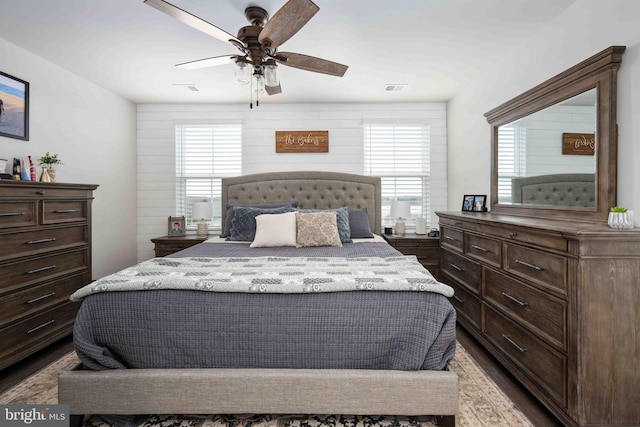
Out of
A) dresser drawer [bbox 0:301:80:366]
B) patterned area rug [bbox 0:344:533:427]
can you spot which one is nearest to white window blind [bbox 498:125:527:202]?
patterned area rug [bbox 0:344:533:427]

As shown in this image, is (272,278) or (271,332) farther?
(272,278)

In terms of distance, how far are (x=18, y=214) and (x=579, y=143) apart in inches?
153

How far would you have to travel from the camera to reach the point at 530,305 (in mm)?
2039

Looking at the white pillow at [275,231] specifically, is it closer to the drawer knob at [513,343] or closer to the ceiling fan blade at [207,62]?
the ceiling fan blade at [207,62]

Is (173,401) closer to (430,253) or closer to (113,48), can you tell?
(113,48)

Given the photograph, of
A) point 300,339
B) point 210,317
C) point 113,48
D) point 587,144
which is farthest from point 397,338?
point 113,48

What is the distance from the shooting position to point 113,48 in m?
2.96

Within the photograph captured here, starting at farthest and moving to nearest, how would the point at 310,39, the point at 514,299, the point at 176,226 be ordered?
the point at 176,226 → the point at 310,39 → the point at 514,299

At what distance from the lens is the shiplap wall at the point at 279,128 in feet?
15.0

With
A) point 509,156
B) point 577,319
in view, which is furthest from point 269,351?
point 509,156

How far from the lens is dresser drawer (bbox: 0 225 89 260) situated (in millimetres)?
2418

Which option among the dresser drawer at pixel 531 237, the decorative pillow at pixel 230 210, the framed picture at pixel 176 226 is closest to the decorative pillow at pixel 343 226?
the decorative pillow at pixel 230 210

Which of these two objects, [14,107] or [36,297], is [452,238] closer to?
[36,297]

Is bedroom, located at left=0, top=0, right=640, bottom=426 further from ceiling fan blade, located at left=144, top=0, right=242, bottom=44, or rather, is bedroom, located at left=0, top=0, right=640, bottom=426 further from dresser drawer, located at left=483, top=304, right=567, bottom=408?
ceiling fan blade, located at left=144, top=0, right=242, bottom=44
